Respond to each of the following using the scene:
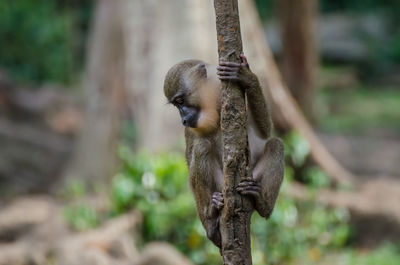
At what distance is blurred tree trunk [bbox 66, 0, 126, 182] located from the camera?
11430 millimetres

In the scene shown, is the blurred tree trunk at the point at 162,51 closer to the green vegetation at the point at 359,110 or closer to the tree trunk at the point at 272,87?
the tree trunk at the point at 272,87

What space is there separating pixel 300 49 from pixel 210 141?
33.1 feet

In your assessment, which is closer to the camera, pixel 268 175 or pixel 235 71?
pixel 235 71

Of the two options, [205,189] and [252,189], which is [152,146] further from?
[252,189]

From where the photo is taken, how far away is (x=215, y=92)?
4.27m

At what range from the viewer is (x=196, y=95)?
4.30 meters

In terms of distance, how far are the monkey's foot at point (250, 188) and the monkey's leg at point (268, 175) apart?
0.04 metres

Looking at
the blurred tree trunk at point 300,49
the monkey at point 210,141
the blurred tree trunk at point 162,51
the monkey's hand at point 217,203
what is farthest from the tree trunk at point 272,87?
the monkey's hand at point 217,203

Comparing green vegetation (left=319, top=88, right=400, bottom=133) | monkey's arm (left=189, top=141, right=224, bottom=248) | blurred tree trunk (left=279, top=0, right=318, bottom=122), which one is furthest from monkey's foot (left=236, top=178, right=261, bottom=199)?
green vegetation (left=319, top=88, right=400, bottom=133)

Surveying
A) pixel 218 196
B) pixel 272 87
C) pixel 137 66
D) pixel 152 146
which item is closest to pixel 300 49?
pixel 272 87

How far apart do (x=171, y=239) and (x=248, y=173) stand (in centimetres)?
438

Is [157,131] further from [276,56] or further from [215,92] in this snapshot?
[276,56]

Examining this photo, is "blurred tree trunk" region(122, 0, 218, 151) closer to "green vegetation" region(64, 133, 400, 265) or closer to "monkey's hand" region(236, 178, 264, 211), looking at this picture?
"green vegetation" region(64, 133, 400, 265)

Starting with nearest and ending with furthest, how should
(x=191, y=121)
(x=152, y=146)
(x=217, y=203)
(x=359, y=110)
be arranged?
(x=217, y=203) → (x=191, y=121) → (x=152, y=146) → (x=359, y=110)
